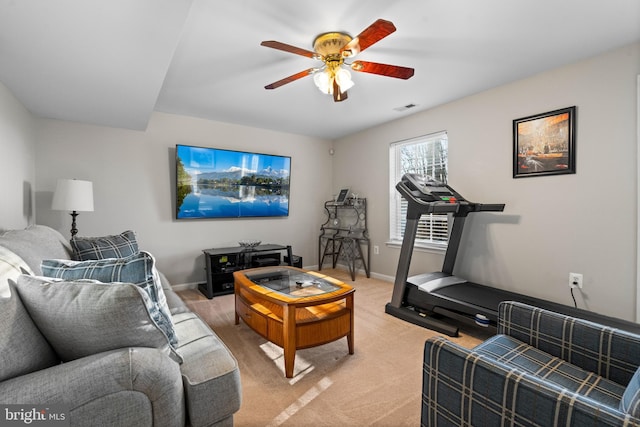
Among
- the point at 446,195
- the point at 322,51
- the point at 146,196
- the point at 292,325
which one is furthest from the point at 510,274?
the point at 146,196

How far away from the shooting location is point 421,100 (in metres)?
3.42

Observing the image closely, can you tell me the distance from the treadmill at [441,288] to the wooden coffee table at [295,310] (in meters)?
0.92

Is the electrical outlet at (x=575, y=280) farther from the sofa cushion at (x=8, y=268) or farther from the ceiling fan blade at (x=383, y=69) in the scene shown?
the sofa cushion at (x=8, y=268)

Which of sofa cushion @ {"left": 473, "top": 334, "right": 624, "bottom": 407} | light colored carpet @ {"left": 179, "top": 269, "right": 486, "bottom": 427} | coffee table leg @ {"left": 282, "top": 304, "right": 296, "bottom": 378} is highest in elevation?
sofa cushion @ {"left": 473, "top": 334, "right": 624, "bottom": 407}

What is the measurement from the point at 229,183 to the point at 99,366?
349cm

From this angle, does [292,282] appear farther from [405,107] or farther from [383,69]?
[405,107]

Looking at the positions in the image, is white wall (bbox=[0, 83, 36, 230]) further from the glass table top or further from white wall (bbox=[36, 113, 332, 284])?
the glass table top

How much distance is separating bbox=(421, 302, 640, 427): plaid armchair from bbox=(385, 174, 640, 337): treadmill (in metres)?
0.97

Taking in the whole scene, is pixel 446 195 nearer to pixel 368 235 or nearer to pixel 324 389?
pixel 368 235

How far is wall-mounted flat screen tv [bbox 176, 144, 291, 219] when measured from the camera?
3.93m

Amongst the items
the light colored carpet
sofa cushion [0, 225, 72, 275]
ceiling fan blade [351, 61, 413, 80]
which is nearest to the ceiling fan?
ceiling fan blade [351, 61, 413, 80]

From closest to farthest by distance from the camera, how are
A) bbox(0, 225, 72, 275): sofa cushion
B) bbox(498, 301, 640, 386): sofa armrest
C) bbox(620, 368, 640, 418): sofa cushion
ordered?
bbox(620, 368, 640, 418): sofa cushion < bbox(498, 301, 640, 386): sofa armrest < bbox(0, 225, 72, 275): sofa cushion

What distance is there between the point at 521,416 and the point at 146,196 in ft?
13.6

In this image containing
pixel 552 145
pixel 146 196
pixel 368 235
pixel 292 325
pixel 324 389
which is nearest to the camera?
pixel 324 389
